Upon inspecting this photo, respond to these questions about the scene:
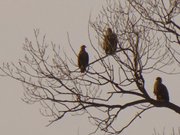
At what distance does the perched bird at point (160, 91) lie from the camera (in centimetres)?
1457

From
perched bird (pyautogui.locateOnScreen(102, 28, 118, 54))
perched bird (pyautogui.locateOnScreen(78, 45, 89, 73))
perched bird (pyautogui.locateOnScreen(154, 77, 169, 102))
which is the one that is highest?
perched bird (pyautogui.locateOnScreen(78, 45, 89, 73))

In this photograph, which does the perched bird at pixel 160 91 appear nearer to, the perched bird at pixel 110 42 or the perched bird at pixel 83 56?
the perched bird at pixel 83 56

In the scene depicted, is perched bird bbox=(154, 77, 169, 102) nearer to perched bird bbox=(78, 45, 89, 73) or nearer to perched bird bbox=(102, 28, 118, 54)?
perched bird bbox=(78, 45, 89, 73)

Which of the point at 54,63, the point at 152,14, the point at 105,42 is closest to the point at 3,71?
the point at 54,63

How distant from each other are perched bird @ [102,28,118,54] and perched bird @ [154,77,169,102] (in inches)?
67.2

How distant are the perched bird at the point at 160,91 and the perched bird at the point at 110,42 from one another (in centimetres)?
171

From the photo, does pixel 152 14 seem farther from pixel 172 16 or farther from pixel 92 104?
pixel 92 104

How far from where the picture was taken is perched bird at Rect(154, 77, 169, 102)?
47.8 feet

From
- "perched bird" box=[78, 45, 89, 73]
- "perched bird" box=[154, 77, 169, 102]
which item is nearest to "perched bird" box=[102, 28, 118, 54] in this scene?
"perched bird" box=[78, 45, 89, 73]

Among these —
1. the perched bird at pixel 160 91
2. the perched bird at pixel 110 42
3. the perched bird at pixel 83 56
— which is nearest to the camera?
the perched bird at pixel 110 42

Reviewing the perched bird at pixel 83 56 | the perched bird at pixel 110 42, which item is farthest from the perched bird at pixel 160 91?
the perched bird at pixel 110 42

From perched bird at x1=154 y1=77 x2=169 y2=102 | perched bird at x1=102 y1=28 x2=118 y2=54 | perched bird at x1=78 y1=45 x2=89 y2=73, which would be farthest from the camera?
perched bird at x1=78 y1=45 x2=89 y2=73

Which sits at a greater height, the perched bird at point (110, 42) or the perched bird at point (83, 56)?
the perched bird at point (83, 56)

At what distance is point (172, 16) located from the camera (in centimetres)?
1353
